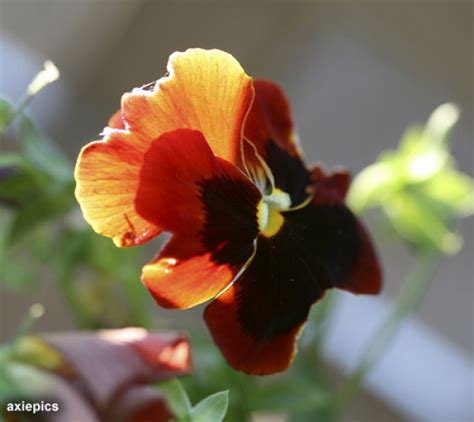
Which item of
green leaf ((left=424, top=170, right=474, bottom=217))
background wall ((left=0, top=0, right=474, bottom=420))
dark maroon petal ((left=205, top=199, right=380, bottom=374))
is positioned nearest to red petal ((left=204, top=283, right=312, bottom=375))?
dark maroon petal ((left=205, top=199, right=380, bottom=374))

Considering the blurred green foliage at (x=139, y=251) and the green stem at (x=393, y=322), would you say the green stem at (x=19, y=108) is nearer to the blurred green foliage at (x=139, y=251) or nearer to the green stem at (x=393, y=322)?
the blurred green foliage at (x=139, y=251)

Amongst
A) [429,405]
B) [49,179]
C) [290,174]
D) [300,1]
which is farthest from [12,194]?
[300,1]

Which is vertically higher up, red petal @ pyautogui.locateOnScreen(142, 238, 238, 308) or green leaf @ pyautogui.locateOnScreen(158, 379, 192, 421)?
red petal @ pyautogui.locateOnScreen(142, 238, 238, 308)

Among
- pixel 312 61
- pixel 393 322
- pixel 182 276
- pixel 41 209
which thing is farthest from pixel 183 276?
pixel 312 61

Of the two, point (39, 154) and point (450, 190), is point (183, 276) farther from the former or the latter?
point (450, 190)

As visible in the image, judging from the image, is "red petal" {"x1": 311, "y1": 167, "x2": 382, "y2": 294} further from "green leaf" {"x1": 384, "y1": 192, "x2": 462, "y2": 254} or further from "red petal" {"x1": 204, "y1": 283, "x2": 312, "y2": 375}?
"green leaf" {"x1": 384, "y1": 192, "x2": 462, "y2": 254}

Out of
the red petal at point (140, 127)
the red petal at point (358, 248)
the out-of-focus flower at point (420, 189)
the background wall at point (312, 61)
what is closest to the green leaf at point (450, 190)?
the out-of-focus flower at point (420, 189)
